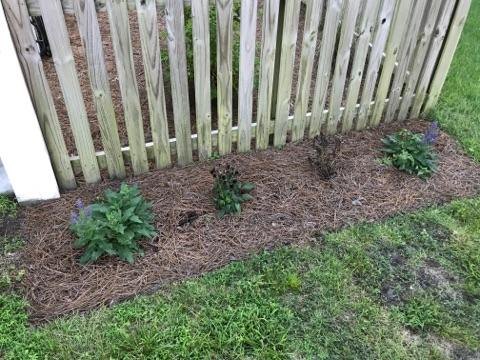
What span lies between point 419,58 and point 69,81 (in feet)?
9.64

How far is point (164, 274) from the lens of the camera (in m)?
2.83

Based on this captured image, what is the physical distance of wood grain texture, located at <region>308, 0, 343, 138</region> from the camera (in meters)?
3.29

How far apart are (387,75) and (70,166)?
2.74 metres

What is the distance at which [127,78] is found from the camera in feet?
9.84

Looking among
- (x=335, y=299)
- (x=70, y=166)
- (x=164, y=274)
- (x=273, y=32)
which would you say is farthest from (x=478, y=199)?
(x=70, y=166)

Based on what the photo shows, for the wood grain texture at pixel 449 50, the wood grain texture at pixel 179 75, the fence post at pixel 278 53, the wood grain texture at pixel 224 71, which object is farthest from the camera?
the wood grain texture at pixel 449 50

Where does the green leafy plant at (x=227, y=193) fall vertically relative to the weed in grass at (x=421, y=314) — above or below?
above

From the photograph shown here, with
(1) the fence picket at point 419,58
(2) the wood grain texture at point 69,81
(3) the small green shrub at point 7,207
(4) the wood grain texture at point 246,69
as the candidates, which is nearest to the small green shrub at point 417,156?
(1) the fence picket at point 419,58

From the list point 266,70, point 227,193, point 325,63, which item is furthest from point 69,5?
point 325,63

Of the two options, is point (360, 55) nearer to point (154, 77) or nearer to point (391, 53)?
point (391, 53)

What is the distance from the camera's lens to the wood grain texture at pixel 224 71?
2.96 m

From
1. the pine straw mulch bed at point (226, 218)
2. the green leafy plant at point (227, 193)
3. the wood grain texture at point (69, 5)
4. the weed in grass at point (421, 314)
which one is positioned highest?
the wood grain texture at point (69, 5)

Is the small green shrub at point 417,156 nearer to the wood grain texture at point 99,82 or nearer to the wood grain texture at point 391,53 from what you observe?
the wood grain texture at point 391,53

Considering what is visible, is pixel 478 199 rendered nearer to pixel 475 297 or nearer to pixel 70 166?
pixel 475 297
